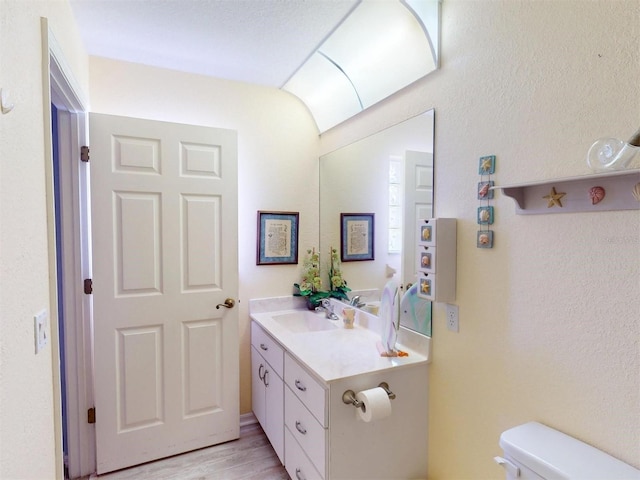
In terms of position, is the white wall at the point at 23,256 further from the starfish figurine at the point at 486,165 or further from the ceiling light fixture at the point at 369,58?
the starfish figurine at the point at 486,165

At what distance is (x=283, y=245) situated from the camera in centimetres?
259

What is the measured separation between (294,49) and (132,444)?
2.55 m

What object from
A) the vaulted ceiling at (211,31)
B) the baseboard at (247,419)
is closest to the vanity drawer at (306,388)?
the baseboard at (247,419)

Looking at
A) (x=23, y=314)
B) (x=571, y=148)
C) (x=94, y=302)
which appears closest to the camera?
(x=23, y=314)

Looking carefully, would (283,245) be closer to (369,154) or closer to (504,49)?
(369,154)

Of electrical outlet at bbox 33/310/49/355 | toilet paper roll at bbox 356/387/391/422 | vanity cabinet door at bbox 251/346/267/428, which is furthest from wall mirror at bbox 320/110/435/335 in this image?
electrical outlet at bbox 33/310/49/355

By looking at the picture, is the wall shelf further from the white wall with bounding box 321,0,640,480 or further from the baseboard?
the baseboard

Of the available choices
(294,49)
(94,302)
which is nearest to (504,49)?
(294,49)

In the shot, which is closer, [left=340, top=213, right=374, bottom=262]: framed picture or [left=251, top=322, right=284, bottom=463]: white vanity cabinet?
[left=251, top=322, right=284, bottom=463]: white vanity cabinet

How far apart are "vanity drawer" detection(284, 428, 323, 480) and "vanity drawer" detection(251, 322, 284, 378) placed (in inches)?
13.1

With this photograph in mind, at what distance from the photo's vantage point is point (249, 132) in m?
2.50

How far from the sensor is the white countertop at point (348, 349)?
1518mm

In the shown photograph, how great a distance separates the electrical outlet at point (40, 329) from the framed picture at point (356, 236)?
1570 millimetres

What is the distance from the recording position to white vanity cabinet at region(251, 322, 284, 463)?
1937 mm
